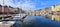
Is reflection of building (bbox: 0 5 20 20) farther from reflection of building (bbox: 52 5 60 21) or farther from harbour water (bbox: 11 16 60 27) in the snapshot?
reflection of building (bbox: 52 5 60 21)

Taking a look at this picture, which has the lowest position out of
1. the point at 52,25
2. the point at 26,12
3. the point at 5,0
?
the point at 52,25

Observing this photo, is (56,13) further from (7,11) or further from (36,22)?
(7,11)

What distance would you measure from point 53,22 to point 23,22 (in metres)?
0.59

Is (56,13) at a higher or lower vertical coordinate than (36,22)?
higher

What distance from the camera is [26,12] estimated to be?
12.8 feet

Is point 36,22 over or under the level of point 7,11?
under

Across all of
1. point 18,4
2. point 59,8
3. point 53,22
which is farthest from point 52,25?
point 18,4

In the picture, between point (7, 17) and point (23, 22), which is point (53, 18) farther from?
point (7, 17)

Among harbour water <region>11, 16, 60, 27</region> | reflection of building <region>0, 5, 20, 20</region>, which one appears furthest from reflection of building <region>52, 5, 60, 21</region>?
reflection of building <region>0, 5, 20, 20</region>

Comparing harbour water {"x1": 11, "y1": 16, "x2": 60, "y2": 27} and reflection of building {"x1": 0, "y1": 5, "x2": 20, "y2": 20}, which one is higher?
reflection of building {"x1": 0, "y1": 5, "x2": 20, "y2": 20}

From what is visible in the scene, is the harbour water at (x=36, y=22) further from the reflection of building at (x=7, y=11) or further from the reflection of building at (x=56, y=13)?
the reflection of building at (x=7, y=11)

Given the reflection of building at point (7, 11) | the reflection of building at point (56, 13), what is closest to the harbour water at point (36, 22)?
the reflection of building at point (56, 13)

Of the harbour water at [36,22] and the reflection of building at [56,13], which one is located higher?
the reflection of building at [56,13]

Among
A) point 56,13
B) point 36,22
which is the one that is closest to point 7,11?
point 36,22
